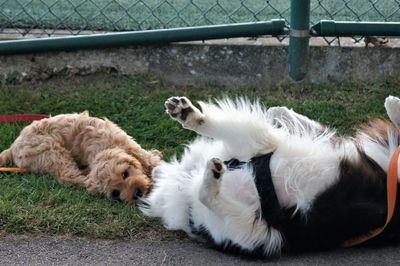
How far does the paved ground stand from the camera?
2938 mm

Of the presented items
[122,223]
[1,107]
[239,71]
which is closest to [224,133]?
[122,223]

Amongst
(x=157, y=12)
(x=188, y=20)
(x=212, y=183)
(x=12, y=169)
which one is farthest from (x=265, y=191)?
(x=157, y=12)

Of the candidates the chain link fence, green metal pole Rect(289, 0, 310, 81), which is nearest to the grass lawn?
green metal pole Rect(289, 0, 310, 81)

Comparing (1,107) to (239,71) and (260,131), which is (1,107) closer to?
(239,71)

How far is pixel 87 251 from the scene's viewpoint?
3037mm

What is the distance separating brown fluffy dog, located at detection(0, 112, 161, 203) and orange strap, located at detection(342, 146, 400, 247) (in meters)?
1.12

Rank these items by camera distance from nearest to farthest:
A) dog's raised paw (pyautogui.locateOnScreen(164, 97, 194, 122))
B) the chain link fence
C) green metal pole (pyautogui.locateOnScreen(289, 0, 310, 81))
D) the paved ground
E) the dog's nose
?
the paved ground → dog's raised paw (pyautogui.locateOnScreen(164, 97, 194, 122)) → the dog's nose → green metal pole (pyautogui.locateOnScreen(289, 0, 310, 81)) → the chain link fence

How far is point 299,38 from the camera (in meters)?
4.53

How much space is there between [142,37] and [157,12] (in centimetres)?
109

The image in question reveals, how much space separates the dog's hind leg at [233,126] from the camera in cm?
309

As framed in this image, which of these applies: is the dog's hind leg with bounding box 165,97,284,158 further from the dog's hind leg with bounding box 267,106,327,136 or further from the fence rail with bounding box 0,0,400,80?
the fence rail with bounding box 0,0,400,80

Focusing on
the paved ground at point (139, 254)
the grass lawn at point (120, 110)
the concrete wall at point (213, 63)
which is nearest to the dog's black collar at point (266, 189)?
the paved ground at point (139, 254)

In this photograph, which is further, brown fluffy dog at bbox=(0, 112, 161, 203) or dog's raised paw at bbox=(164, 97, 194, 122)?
brown fluffy dog at bbox=(0, 112, 161, 203)

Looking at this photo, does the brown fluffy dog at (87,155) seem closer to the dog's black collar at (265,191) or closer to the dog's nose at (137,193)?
the dog's nose at (137,193)
